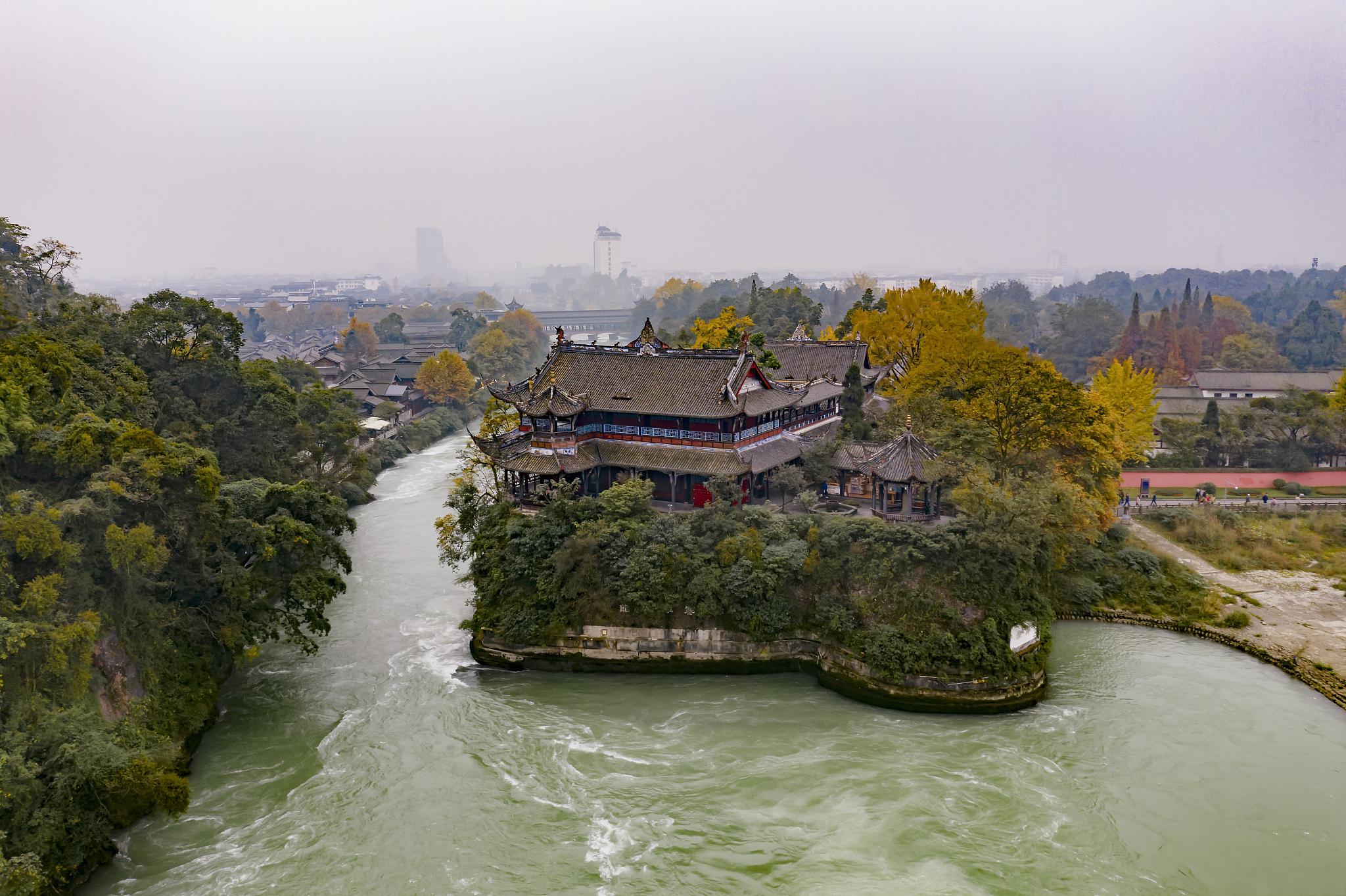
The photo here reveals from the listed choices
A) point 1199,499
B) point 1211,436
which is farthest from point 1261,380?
point 1199,499

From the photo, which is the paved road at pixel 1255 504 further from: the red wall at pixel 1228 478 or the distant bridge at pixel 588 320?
the distant bridge at pixel 588 320

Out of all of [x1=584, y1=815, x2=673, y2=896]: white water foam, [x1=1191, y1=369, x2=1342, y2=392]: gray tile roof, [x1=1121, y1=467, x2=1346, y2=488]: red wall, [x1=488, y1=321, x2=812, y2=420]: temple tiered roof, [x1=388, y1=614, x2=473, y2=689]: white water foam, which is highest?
[x1=488, y1=321, x2=812, y2=420]: temple tiered roof

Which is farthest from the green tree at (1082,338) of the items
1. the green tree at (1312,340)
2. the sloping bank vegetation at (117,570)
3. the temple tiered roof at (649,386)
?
the sloping bank vegetation at (117,570)

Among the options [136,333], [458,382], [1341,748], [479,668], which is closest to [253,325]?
[458,382]

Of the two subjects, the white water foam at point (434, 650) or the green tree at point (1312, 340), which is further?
the green tree at point (1312, 340)

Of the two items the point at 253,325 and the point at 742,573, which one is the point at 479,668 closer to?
the point at 742,573

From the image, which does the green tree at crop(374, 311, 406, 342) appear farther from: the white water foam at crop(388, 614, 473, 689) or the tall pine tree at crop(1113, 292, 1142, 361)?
the white water foam at crop(388, 614, 473, 689)

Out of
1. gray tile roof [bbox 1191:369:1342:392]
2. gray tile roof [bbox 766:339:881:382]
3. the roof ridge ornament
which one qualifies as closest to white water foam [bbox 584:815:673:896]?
the roof ridge ornament

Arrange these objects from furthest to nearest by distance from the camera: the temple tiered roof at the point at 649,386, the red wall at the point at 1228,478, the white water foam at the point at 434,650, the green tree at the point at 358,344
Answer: the green tree at the point at 358,344 → the red wall at the point at 1228,478 → the temple tiered roof at the point at 649,386 → the white water foam at the point at 434,650
